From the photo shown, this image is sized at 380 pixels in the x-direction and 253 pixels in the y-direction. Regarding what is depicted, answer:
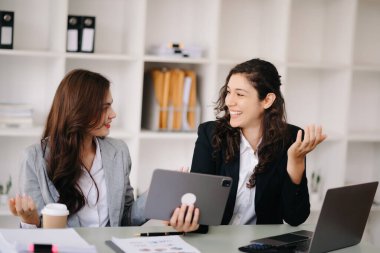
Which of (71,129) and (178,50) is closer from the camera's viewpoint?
(71,129)

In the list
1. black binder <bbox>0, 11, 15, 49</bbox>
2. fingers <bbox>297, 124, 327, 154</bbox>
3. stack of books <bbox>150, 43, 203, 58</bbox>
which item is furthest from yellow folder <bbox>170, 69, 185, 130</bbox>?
fingers <bbox>297, 124, 327, 154</bbox>

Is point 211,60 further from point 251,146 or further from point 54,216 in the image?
A: point 54,216

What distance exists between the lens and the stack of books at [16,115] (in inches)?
146

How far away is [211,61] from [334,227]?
1.92 meters

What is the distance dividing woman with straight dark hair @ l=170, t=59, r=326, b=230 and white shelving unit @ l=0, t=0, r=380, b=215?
1.05 metres

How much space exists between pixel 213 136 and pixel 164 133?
110 cm

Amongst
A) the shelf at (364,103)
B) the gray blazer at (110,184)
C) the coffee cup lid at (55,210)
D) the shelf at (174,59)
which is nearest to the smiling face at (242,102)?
the gray blazer at (110,184)

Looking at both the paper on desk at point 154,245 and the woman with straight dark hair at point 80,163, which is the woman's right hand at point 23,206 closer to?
the woman with straight dark hair at point 80,163

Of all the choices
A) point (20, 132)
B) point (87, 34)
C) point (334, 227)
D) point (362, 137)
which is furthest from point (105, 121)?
point (362, 137)

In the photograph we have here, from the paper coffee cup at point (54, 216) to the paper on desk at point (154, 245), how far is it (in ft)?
0.67

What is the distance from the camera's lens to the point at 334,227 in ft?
7.27

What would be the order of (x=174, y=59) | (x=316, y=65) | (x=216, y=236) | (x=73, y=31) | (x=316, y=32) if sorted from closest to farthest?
(x=216, y=236) < (x=73, y=31) < (x=174, y=59) < (x=316, y=65) < (x=316, y=32)

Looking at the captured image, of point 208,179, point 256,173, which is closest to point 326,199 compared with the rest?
point 208,179

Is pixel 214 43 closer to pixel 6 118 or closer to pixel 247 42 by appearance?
pixel 247 42
